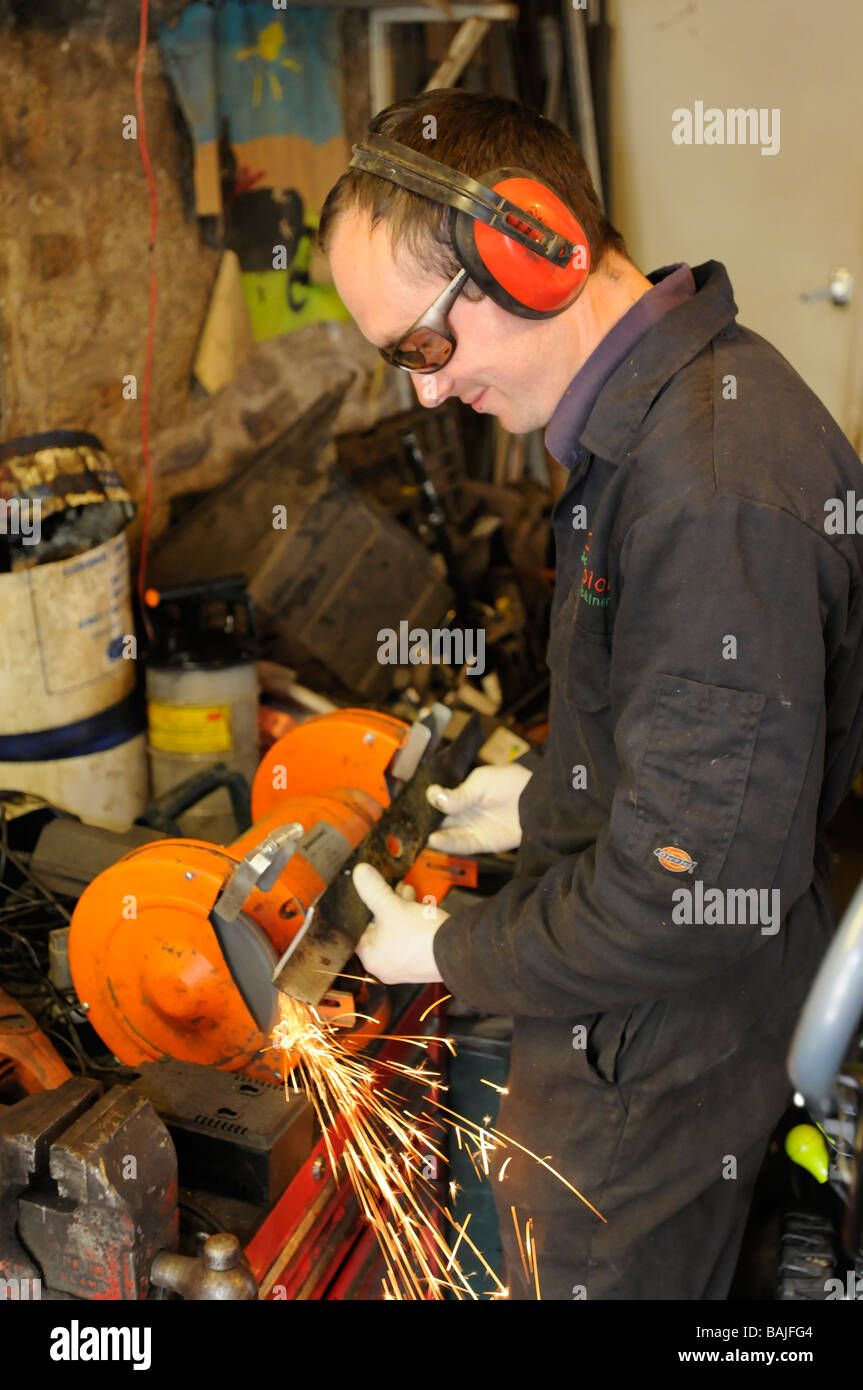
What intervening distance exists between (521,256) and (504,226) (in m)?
0.04

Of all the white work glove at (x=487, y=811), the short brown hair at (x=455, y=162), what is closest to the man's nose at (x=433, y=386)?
the short brown hair at (x=455, y=162)

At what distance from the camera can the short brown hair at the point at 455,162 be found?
151 centimetres

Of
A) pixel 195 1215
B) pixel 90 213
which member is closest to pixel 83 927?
pixel 195 1215

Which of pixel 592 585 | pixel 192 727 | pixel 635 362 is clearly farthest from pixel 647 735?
pixel 192 727

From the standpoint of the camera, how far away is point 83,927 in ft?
6.38

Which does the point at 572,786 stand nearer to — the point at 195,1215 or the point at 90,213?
the point at 195,1215

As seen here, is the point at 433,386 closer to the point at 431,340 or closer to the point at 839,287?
the point at 431,340

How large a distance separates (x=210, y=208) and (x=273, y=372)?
31.2 inches

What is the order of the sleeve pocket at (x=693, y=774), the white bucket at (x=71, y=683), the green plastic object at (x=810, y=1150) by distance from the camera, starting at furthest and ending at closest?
1. the white bucket at (x=71, y=683)
2. the green plastic object at (x=810, y=1150)
3. the sleeve pocket at (x=693, y=774)

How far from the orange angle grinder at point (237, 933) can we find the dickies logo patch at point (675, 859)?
1.92ft

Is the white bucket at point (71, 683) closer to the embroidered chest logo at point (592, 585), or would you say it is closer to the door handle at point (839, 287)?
the embroidered chest logo at point (592, 585)

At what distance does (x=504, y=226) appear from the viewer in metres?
1.46

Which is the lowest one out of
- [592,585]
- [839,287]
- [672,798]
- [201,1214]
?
[201,1214]

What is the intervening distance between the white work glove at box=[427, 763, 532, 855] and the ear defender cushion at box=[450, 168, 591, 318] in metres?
1.08
